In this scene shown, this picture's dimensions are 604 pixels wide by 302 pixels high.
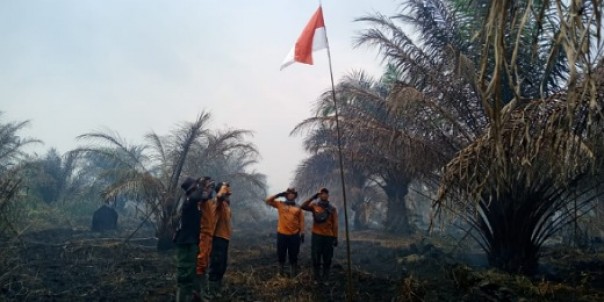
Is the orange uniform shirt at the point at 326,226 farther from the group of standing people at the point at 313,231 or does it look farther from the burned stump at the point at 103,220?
the burned stump at the point at 103,220

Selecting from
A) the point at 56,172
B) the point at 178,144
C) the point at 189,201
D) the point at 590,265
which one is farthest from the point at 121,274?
the point at 56,172

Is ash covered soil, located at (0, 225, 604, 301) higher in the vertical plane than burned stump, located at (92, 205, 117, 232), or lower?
lower

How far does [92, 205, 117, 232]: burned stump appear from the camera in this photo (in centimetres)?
1625

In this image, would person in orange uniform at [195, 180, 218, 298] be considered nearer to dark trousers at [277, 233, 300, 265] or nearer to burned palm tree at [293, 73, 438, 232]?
dark trousers at [277, 233, 300, 265]

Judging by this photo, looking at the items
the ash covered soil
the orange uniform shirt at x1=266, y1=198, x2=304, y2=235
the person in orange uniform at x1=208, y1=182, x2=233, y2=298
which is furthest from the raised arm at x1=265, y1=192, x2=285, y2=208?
the ash covered soil

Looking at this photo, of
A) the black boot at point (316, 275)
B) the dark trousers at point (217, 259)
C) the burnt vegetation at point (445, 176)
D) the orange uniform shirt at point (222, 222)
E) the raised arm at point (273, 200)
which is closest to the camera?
the burnt vegetation at point (445, 176)

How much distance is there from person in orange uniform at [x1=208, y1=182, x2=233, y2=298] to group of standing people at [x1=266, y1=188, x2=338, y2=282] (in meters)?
1.15

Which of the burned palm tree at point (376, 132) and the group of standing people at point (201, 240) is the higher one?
the burned palm tree at point (376, 132)

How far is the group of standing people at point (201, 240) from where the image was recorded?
17.0 feet

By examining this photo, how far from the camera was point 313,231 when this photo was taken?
695cm

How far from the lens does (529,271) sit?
6.97m

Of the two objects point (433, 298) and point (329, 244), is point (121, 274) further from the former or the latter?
point (433, 298)

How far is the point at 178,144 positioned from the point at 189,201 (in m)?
6.32

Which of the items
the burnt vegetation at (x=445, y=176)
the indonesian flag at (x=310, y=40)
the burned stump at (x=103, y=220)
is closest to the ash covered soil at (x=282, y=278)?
the burnt vegetation at (x=445, y=176)
